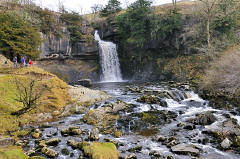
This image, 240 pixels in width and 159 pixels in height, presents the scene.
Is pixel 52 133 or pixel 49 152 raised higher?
pixel 49 152

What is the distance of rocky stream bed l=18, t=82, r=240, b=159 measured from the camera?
30.6 ft

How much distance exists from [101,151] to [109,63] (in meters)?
33.9

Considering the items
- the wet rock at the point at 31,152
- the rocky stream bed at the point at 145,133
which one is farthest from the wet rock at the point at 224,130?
the wet rock at the point at 31,152

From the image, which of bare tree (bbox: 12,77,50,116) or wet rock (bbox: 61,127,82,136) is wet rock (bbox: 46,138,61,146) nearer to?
wet rock (bbox: 61,127,82,136)

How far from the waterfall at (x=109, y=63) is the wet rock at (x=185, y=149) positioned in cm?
3152

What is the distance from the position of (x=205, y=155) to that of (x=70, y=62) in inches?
1467

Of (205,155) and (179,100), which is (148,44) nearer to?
(179,100)

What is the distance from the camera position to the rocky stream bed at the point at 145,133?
9.33m

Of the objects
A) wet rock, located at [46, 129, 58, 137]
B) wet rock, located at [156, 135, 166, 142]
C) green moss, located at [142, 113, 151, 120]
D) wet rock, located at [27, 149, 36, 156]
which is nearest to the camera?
wet rock, located at [27, 149, 36, 156]

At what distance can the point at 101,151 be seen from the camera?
345 inches

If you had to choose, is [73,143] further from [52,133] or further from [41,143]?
[52,133]

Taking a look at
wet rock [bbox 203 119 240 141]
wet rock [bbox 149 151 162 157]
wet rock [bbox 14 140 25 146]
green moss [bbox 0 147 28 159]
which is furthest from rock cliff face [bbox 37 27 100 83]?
wet rock [bbox 149 151 162 157]

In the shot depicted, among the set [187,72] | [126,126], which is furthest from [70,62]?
[126,126]

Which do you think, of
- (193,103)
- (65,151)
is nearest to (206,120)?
(193,103)
